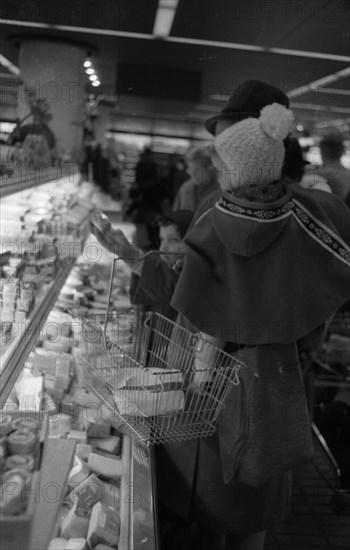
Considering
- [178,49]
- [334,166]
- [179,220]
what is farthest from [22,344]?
[178,49]

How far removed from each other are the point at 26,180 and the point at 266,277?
133 cm

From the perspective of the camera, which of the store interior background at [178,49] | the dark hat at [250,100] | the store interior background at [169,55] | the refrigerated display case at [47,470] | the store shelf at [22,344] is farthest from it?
the store interior background at [178,49]

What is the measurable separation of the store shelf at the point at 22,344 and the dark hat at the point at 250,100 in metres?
1.10

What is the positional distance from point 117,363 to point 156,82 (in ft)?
22.1

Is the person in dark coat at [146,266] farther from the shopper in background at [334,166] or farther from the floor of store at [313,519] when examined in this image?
the shopper in background at [334,166]

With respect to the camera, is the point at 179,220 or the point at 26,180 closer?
the point at 26,180

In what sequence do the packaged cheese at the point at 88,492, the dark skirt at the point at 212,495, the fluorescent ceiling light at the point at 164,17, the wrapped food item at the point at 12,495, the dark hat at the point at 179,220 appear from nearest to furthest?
the wrapped food item at the point at 12,495 → the packaged cheese at the point at 88,492 → the dark skirt at the point at 212,495 → the dark hat at the point at 179,220 → the fluorescent ceiling light at the point at 164,17

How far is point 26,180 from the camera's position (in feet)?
9.48

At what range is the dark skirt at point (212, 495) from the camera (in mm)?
2311

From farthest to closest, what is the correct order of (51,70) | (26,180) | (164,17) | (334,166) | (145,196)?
(145,196) → (51,70) → (164,17) → (334,166) → (26,180)

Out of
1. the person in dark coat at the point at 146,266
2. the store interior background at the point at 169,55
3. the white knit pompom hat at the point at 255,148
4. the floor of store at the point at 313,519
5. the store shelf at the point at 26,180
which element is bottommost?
the floor of store at the point at 313,519

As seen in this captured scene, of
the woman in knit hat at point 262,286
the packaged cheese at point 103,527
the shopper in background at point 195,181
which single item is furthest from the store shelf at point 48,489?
the shopper in background at point 195,181

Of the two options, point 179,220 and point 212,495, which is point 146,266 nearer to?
point 179,220

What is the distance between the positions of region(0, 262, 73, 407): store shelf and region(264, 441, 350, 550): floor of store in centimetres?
159
